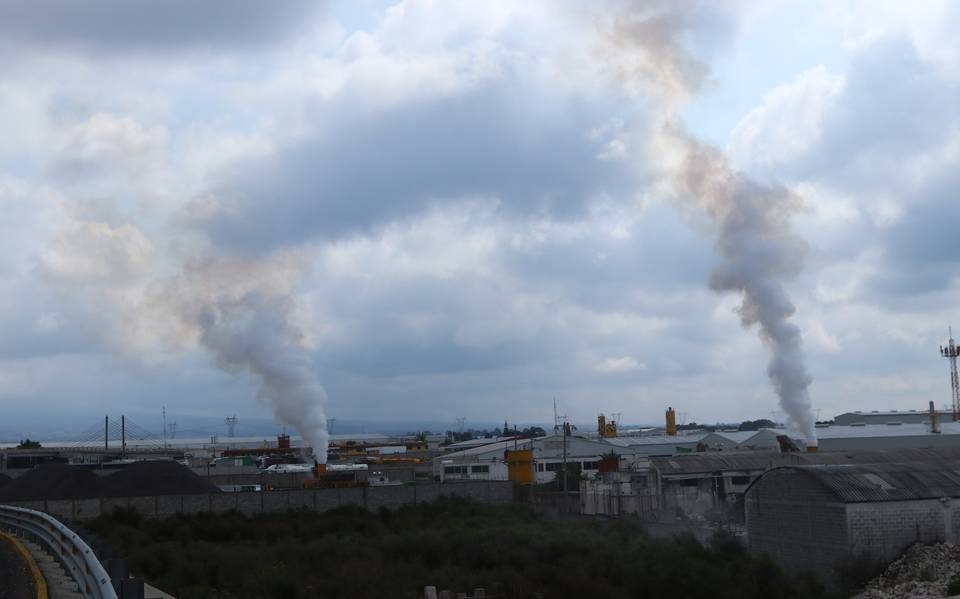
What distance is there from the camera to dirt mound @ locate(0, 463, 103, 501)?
51.6 meters

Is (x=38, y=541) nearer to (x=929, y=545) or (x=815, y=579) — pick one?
(x=815, y=579)

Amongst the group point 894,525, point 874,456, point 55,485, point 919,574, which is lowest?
point 919,574

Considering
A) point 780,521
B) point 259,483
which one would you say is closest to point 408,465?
point 259,483

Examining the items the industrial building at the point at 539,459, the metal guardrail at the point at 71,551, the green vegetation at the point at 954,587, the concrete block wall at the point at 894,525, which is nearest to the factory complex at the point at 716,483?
the concrete block wall at the point at 894,525

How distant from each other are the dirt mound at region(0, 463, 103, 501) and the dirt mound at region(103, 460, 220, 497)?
89cm

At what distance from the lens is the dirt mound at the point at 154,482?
2100 inches

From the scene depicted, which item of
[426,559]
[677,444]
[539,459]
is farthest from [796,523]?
[677,444]

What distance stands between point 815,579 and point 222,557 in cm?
1892

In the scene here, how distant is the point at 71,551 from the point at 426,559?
2177cm

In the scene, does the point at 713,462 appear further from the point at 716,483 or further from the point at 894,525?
the point at 894,525

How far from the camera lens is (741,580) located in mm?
28656

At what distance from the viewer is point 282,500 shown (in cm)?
4953

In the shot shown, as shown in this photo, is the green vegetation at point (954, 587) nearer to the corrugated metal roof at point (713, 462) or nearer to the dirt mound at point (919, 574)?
the dirt mound at point (919, 574)

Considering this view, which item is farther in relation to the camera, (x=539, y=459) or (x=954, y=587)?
(x=539, y=459)
